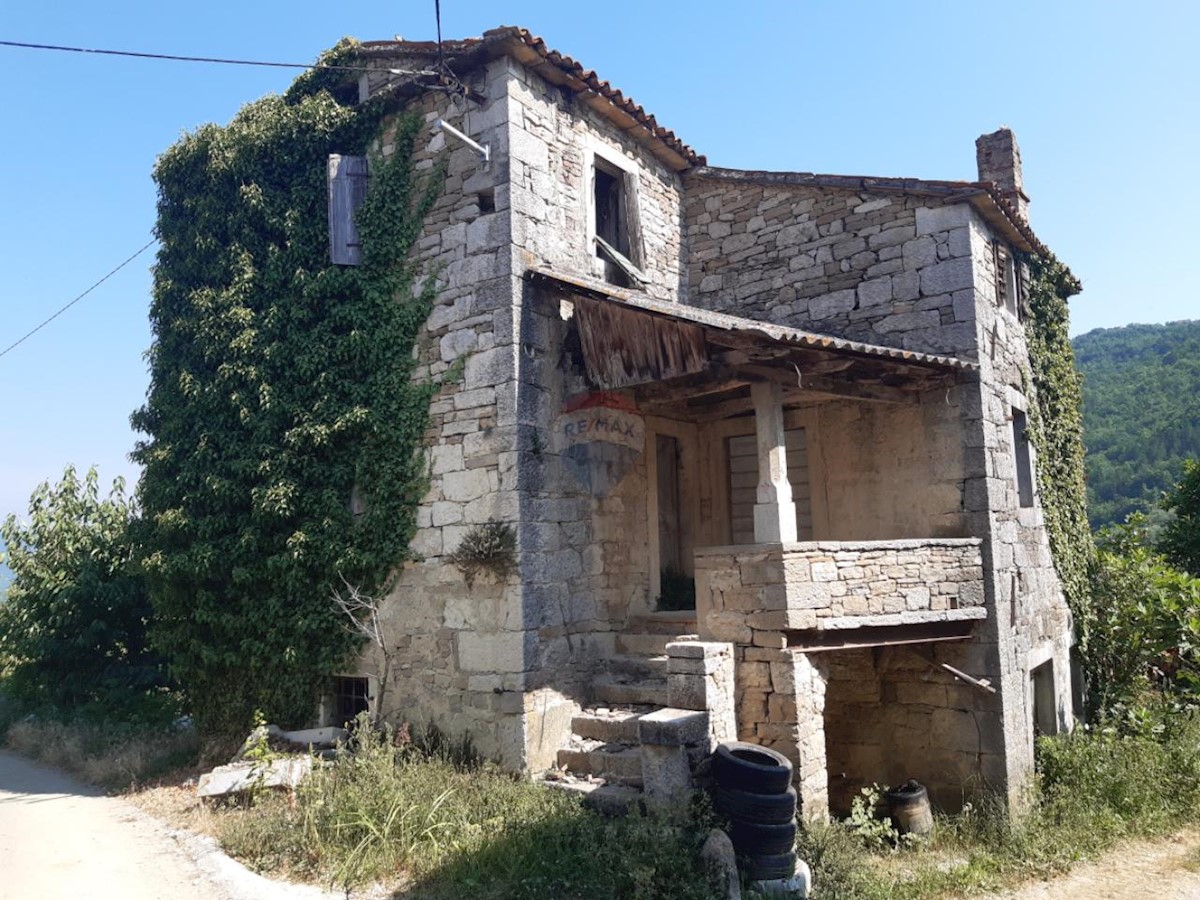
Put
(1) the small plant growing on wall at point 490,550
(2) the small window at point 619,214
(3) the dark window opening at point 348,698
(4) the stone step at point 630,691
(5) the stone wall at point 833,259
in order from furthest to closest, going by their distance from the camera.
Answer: (2) the small window at point 619,214
(5) the stone wall at point 833,259
(3) the dark window opening at point 348,698
(4) the stone step at point 630,691
(1) the small plant growing on wall at point 490,550

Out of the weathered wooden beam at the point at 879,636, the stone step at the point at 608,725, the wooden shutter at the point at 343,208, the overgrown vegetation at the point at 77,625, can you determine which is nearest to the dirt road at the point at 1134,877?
the weathered wooden beam at the point at 879,636

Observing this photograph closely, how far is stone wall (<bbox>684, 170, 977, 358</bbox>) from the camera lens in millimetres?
8797

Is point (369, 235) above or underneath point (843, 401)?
above

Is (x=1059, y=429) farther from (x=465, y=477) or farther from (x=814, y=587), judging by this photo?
(x=465, y=477)

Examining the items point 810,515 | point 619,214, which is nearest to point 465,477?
point 619,214

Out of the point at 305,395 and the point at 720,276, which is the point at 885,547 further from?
the point at 305,395

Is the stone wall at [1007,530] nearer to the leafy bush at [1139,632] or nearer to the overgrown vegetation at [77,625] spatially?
the leafy bush at [1139,632]

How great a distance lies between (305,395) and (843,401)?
5907 millimetres

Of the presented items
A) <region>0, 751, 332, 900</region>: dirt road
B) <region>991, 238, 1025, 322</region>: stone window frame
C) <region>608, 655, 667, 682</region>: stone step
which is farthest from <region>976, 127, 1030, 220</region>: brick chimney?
<region>0, 751, 332, 900</region>: dirt road

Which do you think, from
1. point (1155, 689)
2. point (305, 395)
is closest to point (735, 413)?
point (305, 395)

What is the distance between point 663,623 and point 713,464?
2608mm

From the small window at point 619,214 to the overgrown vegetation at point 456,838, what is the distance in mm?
5716

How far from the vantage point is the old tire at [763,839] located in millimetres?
5742

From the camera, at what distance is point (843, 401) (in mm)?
9297
